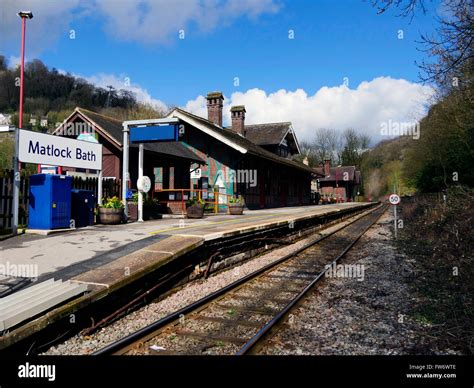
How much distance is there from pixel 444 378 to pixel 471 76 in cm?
960

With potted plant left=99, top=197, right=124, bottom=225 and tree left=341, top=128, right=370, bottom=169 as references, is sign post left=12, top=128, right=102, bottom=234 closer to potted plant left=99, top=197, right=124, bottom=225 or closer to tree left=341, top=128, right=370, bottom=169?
potted plant left=99, top=197, right=124, bottom=225

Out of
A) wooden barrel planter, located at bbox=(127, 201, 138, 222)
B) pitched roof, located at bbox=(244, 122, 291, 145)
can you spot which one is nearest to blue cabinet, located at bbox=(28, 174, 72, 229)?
wooden barrel planter, located at bbox=(127, 201, 138, 222)

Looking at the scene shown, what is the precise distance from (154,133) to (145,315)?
340 inches

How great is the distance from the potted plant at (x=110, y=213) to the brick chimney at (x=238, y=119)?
20.1 meters

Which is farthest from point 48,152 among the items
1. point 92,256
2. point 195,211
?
point 195,211

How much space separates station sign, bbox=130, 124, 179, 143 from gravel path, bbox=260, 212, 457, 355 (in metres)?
7.68

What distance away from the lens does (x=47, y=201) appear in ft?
29.4

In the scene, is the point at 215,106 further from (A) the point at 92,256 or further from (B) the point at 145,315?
(B) the point at 145,315

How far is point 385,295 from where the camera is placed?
6246 mm

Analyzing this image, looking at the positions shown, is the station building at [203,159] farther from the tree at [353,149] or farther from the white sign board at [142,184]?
the tree at [353,149]

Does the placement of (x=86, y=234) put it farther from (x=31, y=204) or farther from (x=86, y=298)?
(x=86, y=298)

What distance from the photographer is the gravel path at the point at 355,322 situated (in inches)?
160

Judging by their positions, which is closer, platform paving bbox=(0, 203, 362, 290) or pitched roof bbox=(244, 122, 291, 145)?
platform paving bbox=(0, 203, 362, 290)

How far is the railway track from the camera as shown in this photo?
13.0 ft
